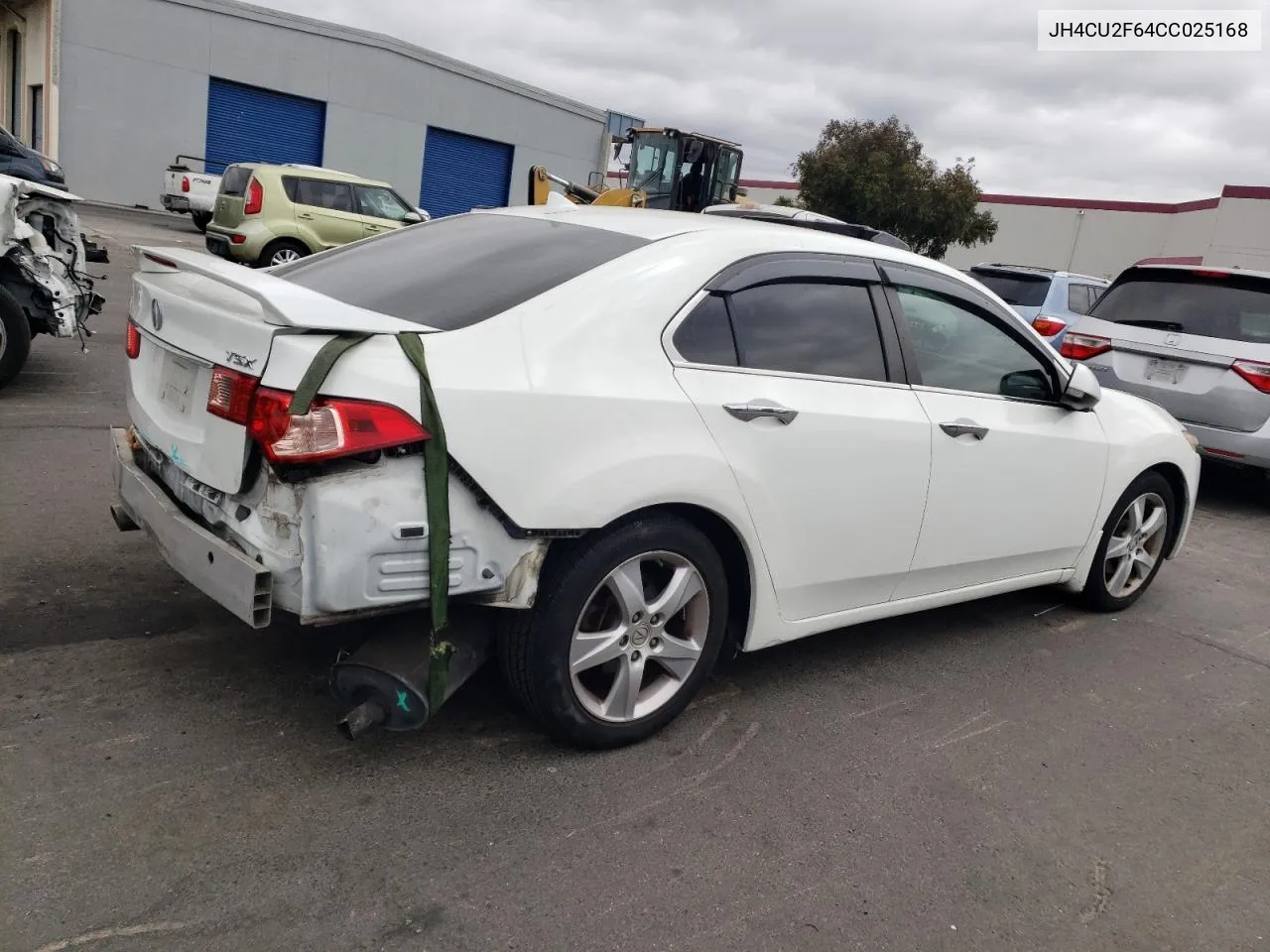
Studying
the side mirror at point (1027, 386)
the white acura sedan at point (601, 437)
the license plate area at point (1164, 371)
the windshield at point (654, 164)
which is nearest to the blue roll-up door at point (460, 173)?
the windshield at point (654, 164)

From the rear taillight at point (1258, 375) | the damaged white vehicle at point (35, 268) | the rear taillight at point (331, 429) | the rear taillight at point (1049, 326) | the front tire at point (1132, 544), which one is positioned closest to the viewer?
the rear taillight at point (331, 429)

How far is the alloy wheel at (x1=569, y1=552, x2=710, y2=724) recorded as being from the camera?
124 inches

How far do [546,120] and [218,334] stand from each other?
32190 mm

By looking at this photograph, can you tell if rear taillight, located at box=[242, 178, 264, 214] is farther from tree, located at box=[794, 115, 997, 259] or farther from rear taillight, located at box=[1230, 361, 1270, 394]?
tree, located at box=[794, 115, 997, 259]

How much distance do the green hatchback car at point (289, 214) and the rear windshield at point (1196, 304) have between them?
1021 centimetres

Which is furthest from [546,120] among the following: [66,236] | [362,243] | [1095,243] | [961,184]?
[362,243]

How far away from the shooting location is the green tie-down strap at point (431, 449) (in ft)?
8.69

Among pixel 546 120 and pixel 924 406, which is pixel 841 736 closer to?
pixel 924 406

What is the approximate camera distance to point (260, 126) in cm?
2777

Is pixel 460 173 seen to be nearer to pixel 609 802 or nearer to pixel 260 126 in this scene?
pixel 260 126

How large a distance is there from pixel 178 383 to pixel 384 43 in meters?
28.5

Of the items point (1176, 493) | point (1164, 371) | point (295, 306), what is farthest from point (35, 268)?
point (1164, 371)

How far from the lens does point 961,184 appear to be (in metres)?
29.9

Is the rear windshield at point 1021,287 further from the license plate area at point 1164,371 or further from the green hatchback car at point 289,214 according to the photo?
the green hatchback car at point 289,214
